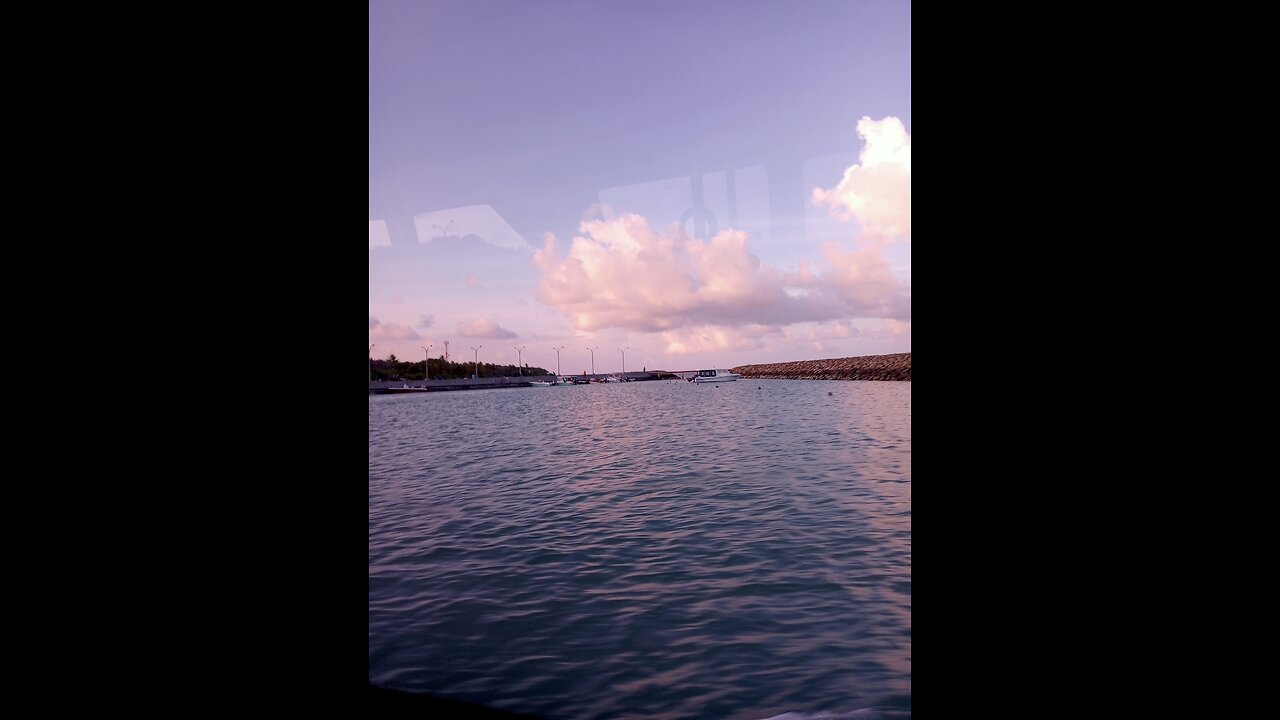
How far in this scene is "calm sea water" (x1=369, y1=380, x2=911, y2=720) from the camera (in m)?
4.11

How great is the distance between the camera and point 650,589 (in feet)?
20.9

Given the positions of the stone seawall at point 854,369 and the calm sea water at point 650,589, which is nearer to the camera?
the calm sea water at point 650,589

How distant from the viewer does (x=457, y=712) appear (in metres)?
2.84

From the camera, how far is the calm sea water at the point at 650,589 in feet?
13.5

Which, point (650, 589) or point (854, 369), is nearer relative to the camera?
point (650, 589)

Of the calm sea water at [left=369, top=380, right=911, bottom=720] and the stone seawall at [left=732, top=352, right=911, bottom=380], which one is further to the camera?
the stone seawall at [left=732, top=352, right=911, bottom=380]

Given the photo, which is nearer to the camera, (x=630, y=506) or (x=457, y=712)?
(x=457, y=712)
